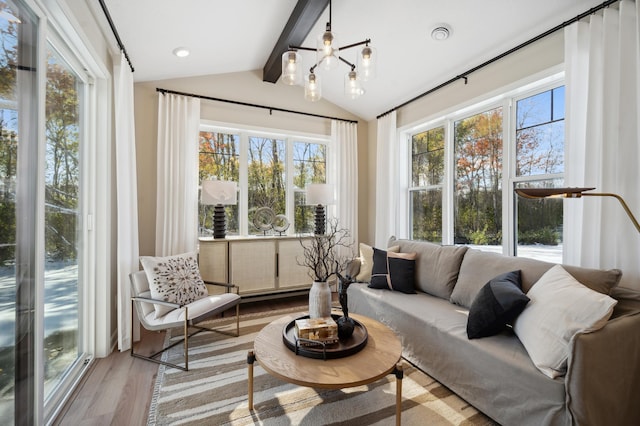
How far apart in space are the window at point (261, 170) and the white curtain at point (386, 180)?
0.83 meters

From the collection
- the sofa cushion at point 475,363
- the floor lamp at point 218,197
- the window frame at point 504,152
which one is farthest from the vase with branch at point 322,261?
the floor lamp at point 218,197

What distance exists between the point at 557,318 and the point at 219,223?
10.4 feet

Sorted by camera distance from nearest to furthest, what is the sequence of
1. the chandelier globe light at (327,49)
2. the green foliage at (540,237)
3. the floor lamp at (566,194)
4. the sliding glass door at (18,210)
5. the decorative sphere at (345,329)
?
the sliding glass door at (18,210)
the floor lamp at (566,194)
the decorative sphere at (345,329)
the chandelier globe light at (327,49)
the green foliage at (540,237)

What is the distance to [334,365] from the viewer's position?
155 centimetres

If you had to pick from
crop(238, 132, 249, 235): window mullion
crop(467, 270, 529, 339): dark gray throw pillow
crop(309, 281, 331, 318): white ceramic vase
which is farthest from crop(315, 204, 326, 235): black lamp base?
crop(467, 270, 529, 339): dark gray throw pillow

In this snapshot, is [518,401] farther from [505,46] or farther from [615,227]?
[505,46]

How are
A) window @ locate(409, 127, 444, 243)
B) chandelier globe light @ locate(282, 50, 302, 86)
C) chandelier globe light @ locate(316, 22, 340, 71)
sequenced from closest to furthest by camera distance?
chandelier globe light @ locate(316, 22, 340, 71) < chandelier globe light @ locate(282, 50, 302, 86) < window @ locate(409, 127, 444, 243)

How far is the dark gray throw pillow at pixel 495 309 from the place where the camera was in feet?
5.72

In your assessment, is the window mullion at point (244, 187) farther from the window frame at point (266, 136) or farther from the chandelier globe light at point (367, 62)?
→ the chandelier globe light at point (367, 62)

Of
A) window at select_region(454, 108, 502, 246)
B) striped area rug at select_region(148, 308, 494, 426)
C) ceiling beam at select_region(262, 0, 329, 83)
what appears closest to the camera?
striped area rug at select_region(148, 308, 494, 426)

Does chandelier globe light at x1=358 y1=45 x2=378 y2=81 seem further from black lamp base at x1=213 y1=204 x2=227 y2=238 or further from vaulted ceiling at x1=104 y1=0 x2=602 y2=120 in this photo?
black lamp base at x1=213 y1=204 x2=227 y2=238

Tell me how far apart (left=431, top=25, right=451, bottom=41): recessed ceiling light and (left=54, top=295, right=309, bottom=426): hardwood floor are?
3.60m

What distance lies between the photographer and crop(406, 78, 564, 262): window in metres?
2.64

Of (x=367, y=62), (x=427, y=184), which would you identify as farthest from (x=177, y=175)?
(x=427, y=184)
